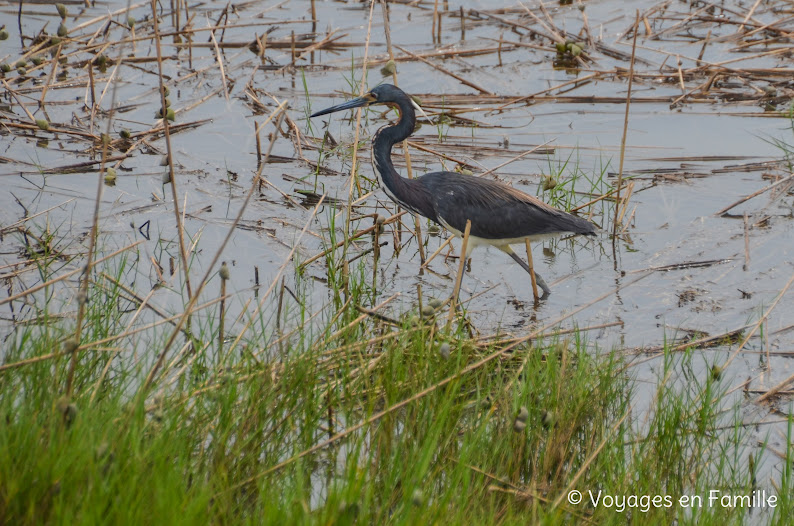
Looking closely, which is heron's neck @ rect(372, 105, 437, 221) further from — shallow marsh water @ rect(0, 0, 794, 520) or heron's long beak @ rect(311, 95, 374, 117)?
shallow marsh water @ rect(0, 0, 794, 520)

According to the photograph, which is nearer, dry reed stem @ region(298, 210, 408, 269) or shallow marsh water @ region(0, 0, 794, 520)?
dry reed stem @ region(298, 210, 408, 269)

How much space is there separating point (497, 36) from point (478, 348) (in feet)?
21.8

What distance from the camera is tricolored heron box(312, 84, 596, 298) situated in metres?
6.11

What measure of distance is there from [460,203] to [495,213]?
0.23m

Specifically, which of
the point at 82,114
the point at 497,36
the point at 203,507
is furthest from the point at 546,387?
the point at 497,36

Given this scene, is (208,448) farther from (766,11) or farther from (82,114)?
(766,11)

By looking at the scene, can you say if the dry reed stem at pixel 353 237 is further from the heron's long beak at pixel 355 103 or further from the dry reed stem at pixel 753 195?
the dry reed stem at pixel 753 195

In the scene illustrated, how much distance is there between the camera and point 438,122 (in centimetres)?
838

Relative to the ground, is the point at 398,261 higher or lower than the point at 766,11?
lower

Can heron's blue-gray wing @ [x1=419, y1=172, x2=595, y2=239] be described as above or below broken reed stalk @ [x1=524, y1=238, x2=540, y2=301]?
above

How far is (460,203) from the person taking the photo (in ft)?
20.2

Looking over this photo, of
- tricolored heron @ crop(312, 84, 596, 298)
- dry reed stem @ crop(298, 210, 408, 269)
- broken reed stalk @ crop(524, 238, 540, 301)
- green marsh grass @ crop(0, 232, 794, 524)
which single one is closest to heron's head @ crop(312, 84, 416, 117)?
tricolored heron @ crop(312, 84, 596, 298)

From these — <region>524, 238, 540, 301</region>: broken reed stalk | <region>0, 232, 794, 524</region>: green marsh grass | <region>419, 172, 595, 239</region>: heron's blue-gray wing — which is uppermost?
<region>419, 172, 595, 239</region>: heron's blue-gray wing

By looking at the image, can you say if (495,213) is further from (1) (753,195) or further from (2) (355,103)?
(1) (753,195)
